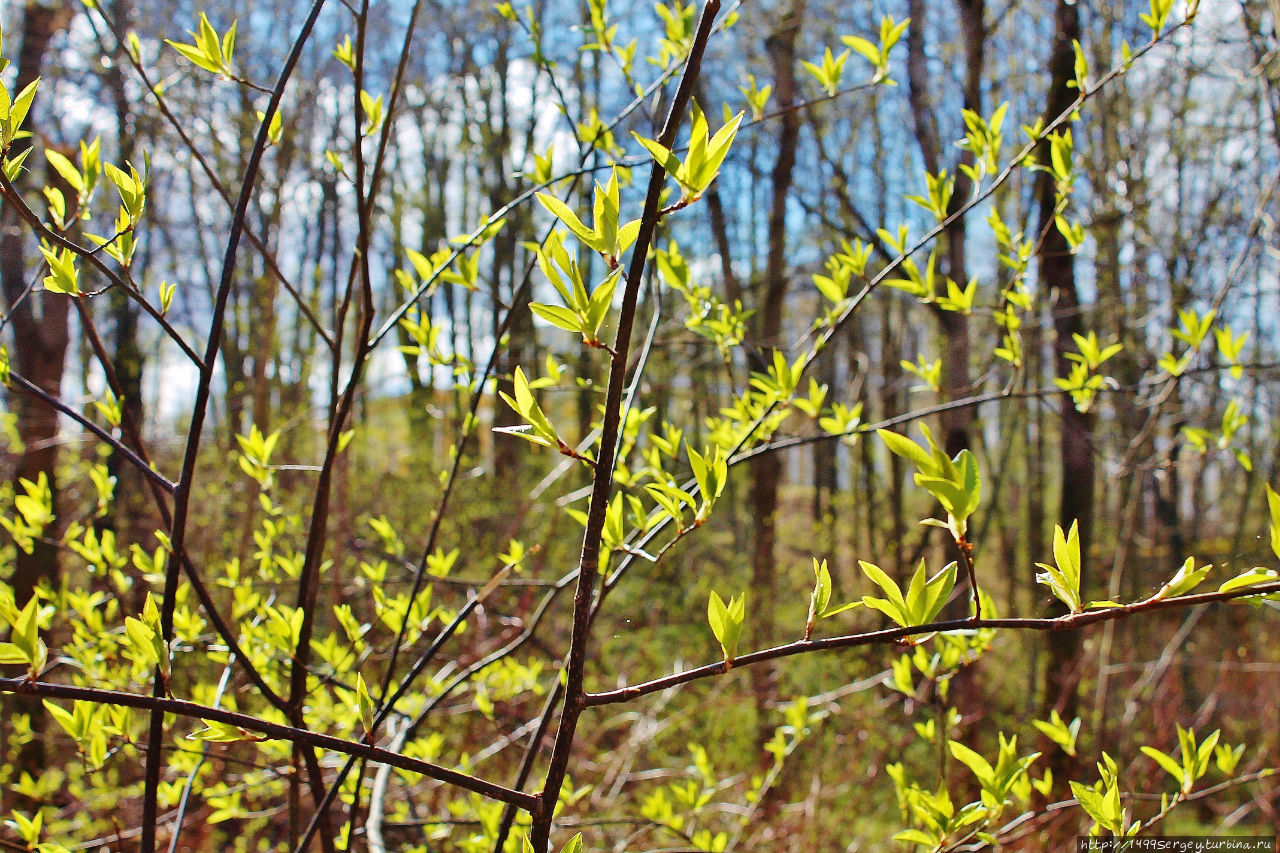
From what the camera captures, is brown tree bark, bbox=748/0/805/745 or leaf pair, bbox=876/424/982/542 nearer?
leaf pair, bbox=876/424/982/542

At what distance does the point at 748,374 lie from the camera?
1.89 metres

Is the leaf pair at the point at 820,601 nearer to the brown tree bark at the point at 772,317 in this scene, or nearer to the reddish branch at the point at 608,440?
the reddish branch at the point at 608,440

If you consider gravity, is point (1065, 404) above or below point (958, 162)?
below

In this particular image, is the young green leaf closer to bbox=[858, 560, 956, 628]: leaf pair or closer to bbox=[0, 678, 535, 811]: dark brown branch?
bbox=[858, 560, 956, 628]: leaf pair

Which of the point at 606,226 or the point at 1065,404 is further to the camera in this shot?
the point at 1065,404

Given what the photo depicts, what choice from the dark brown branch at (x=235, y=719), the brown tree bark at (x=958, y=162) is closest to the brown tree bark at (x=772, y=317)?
the brown tree bark at (x=958, y=162)

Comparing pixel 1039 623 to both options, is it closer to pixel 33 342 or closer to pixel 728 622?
pixel 728 622

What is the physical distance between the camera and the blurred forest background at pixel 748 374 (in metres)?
2.79

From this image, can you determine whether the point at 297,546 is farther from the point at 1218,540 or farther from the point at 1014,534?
the point at 1218,540

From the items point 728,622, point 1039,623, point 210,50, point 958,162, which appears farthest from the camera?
point 958,162

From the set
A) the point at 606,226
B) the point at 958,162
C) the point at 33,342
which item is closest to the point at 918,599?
the point at 606,226

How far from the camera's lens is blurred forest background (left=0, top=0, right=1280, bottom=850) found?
110 inches

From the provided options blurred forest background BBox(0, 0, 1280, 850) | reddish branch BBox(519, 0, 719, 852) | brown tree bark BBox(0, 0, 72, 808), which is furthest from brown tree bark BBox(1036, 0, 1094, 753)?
brown tree bark BBox(0, 0, 72, 808)

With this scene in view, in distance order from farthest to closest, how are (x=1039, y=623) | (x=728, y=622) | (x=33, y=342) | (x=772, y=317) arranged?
1. (x=772, y=317)
2. (x=33, y=342)
3. (x=728, y=622)
4. (x=1039, y=623)
